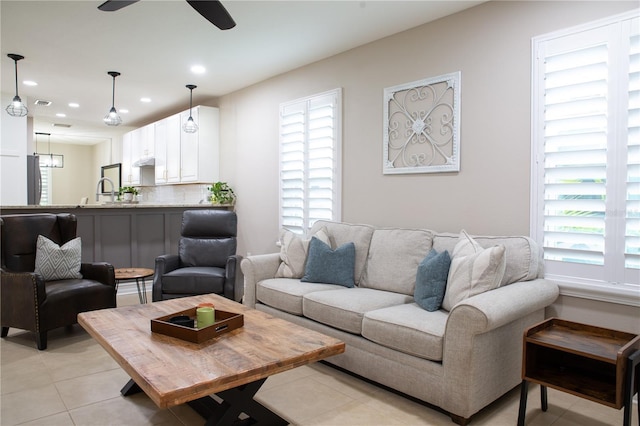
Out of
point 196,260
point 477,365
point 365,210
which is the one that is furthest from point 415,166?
point 196,260

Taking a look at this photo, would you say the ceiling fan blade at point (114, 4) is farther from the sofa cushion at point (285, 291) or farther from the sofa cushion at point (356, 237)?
the sofa cushion at point (356, 237)

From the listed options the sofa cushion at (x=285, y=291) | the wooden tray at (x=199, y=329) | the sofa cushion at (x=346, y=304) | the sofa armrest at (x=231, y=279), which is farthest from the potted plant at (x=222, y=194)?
the wooden tray at (x=199, y=329)

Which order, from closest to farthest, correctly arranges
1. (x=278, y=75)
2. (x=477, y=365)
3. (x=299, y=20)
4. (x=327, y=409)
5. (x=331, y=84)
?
1. (x=477, y=365)
2. (x=327, y=409)
3. (x=299, y=20)
4. (x=331, y=84)
5. (x=278, y=75)

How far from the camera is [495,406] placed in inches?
97.2

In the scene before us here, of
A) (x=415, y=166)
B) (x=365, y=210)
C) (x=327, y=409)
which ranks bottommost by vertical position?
(x=327, y=409)

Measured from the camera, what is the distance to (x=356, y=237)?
369cm

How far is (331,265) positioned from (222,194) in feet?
9.49

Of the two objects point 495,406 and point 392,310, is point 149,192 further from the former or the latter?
point 495,406

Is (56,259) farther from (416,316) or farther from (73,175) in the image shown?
(73,175)

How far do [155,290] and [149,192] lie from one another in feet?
14.8

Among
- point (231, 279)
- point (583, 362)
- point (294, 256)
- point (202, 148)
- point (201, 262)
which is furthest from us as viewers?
point (202, 148)

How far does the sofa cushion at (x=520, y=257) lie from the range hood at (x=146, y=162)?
18.8ft

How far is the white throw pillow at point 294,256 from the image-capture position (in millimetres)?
3758

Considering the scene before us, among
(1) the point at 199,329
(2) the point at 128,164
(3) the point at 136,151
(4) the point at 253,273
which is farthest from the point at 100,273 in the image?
(2) the point at 128,164
